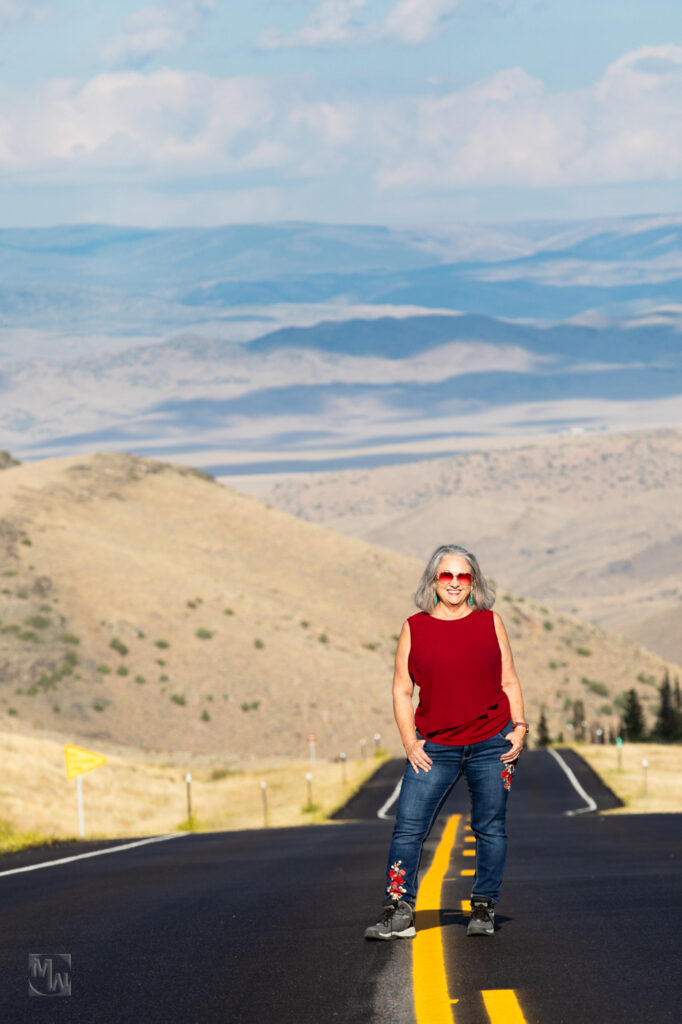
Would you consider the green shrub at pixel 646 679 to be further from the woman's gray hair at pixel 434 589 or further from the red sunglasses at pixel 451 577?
the red sunglasses at pixel 451 577

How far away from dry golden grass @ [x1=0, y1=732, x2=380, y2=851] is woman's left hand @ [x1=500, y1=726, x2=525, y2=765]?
54.3 feet

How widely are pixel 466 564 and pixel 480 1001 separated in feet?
8.11

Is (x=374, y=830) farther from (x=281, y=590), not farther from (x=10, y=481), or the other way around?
(x=10, y=481)

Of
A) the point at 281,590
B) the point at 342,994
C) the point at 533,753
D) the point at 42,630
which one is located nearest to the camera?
the point at 342,994

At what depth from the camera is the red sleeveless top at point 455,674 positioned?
328 inches

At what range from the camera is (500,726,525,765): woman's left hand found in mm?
8516

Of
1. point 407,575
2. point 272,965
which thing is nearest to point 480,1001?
point 272,965

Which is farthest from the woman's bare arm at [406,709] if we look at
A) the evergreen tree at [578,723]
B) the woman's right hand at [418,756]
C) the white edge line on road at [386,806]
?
the evergreen tree at [578,723]

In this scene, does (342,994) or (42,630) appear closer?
(342,994)

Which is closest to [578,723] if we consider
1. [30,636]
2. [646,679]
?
[646,679]

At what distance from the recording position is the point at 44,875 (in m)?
14.3

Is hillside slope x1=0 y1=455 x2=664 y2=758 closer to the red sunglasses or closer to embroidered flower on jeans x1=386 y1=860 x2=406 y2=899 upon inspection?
embroidered flower on jeans x1=386 y1=860 x2=406 y2=899

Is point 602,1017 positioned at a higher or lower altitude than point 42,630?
lower

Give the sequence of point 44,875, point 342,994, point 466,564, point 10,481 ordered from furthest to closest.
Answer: point 10,481 → point 44,875 → point 466,564 → point 342,994
